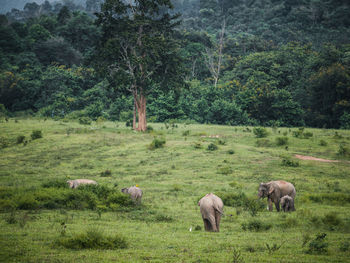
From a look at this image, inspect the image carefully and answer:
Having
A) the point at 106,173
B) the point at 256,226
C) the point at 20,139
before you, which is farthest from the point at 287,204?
the point at 20,139

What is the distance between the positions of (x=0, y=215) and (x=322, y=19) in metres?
92.7

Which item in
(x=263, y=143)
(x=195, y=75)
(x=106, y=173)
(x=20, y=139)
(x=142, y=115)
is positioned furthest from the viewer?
(x=195, y=75)

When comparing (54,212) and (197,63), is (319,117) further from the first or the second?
(54,212)

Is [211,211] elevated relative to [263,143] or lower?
lower

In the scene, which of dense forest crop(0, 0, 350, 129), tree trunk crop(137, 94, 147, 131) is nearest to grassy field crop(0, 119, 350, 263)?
tree trunk crop(137, 94, 147, 131)

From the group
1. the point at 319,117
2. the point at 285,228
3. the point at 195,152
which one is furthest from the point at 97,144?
the point at 319,117

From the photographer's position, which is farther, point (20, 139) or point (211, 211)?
point (20, 139)

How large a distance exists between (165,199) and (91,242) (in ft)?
26.8

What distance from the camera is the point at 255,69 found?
2509 inches

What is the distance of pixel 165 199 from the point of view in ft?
57.3

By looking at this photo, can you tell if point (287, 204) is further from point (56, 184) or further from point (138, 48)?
point (138, 48)

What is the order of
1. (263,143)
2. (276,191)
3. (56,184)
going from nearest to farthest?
1. (276,191)
2. (56,184)
3. (263,143)

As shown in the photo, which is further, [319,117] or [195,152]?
[319,117]

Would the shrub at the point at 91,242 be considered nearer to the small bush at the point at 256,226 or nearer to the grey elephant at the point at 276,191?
the small bush at the point at 256,226
